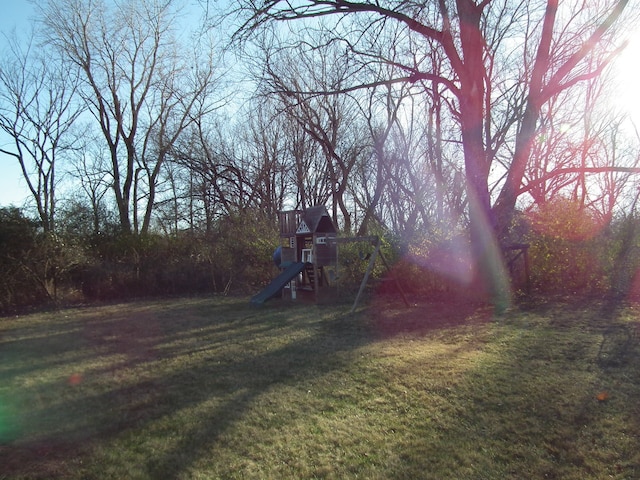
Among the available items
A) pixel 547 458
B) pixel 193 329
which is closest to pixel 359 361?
pixel 547 458

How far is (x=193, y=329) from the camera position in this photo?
854 cm

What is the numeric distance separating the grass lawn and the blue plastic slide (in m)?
3.67

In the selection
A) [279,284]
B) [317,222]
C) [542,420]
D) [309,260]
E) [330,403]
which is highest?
[317,222]

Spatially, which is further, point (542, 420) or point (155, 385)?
point (155, 385)

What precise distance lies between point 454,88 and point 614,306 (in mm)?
6387

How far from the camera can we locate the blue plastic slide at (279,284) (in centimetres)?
1174

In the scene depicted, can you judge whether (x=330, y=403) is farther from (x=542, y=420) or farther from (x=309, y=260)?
(x=309, y=260)

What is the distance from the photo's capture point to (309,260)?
12539 millimetres

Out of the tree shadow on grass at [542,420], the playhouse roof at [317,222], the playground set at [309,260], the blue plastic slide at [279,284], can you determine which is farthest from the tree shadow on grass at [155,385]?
the playhouse roof at [317,222]

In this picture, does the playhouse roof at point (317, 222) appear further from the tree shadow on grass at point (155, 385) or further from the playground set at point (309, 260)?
the tree shadow on grass at point (155, 385)

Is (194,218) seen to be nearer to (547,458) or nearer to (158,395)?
(158,395)

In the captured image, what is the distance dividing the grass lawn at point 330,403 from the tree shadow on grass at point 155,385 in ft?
0.07

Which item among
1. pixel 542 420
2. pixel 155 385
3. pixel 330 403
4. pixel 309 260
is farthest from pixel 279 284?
pixel 542 420

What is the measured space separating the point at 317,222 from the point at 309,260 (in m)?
1.10
